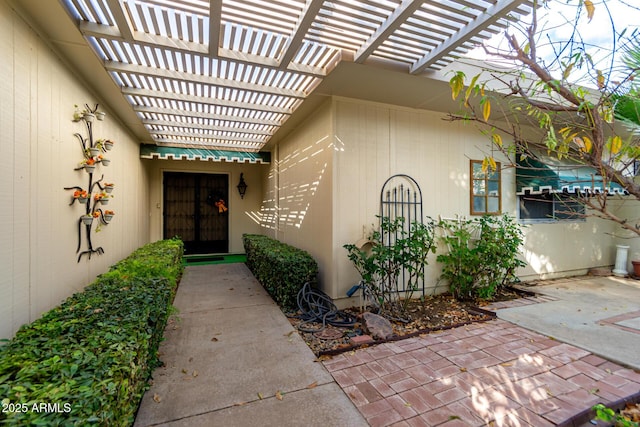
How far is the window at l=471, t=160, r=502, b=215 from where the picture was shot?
17.7 feet

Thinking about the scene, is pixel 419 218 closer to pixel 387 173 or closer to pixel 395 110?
pixel 387 173

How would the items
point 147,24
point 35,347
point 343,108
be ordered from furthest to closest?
point 343,108, point 147,24, point 35,347

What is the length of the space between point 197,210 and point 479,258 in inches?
304

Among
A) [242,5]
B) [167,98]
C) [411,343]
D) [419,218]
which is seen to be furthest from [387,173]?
[167,98]

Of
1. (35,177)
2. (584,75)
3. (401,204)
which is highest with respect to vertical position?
(584,75)

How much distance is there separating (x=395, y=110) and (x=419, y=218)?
6.14ft

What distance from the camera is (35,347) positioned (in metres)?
1.65

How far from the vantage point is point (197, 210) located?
8836 mm

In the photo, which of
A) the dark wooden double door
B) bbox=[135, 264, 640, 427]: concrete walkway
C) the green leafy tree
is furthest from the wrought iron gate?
the dark wooden double door

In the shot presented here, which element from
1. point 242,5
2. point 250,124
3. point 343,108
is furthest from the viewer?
point 250,124

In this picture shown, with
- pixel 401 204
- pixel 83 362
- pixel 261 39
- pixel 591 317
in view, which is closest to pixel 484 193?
pixel 401 204

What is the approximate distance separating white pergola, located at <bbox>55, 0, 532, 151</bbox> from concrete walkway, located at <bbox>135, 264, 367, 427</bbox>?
10.3 feet

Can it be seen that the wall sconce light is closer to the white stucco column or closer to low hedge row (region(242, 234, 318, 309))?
low hedge row (region(242, 234, 318, 309))

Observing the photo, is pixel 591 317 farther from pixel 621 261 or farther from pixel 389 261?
pixel 621 261
